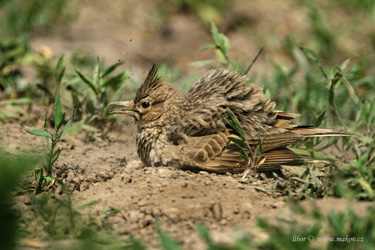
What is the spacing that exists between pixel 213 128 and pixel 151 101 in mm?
751

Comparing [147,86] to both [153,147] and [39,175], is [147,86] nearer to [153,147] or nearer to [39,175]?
[153,147]

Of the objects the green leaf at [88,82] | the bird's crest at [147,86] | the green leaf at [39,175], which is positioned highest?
the green leaf at [88,82]

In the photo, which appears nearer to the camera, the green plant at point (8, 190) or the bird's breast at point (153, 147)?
the green plant at point (8, 190)

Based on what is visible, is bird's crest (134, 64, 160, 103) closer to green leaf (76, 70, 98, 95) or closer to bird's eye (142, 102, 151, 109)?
bird's eye (142, 102, 151, 109)

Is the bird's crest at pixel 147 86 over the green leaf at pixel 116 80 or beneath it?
beneath

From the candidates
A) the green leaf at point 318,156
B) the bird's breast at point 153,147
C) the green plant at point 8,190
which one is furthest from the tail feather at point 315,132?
the green plant at point 8,190

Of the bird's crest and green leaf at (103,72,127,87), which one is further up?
green leaf at (103,72,127,87)

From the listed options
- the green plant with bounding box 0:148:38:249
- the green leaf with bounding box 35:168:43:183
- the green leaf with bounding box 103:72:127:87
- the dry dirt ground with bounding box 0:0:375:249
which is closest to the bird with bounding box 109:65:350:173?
the dry dirt ground with bounding box 0:0:375:249

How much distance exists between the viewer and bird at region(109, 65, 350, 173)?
4434 mm

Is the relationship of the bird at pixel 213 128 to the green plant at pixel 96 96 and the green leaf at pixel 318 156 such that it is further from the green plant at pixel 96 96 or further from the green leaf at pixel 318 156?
the green plant at pixel 96 96

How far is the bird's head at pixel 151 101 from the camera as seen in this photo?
4961mm

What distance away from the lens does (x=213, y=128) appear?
4.56 meters

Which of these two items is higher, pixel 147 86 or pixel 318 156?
pixel 147 86

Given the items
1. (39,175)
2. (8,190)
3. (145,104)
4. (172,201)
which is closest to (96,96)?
(145,104)
